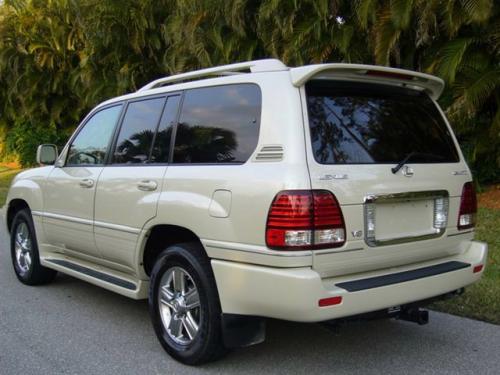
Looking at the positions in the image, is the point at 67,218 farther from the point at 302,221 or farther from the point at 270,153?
the point at 302,221

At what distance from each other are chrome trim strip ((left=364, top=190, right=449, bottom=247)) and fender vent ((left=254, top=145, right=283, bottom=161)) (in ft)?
1.93

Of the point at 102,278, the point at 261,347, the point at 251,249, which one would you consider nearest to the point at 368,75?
the point at 251,249

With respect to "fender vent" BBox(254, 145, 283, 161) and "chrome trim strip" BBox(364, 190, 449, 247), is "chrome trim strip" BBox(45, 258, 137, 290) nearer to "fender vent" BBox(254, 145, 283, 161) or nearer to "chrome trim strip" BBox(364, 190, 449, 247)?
"fender vent" BBox(254, 145, 283, 161)

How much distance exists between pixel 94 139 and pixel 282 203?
102 inches

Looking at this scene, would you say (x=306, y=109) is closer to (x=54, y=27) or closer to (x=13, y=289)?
(x=13, y=289)

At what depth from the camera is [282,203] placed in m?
3.34

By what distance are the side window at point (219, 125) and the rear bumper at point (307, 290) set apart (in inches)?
29.7

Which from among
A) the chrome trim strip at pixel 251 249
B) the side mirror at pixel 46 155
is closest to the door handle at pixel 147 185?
the chrome trim strip at pixel 251 249

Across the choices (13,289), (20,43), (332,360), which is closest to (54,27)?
Answer: (20,43)

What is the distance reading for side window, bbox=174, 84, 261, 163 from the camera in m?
3.75

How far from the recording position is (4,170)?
22.9 metres

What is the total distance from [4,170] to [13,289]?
60.3 ft

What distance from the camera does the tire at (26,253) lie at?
601 cm

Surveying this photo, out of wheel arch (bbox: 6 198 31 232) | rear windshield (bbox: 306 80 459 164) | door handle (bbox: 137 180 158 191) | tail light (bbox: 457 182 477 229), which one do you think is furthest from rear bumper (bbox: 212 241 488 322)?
wheel arch (bbox: 6 198 31 232)
